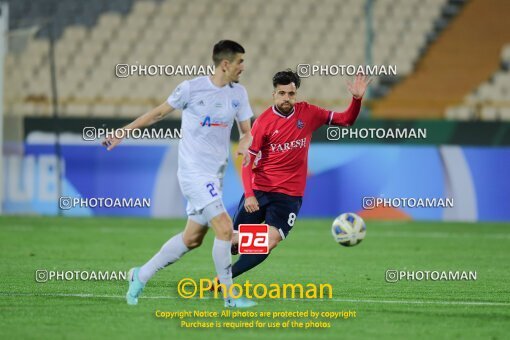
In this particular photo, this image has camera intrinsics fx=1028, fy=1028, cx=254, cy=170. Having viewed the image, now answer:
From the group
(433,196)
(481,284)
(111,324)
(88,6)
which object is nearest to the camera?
(111,324)

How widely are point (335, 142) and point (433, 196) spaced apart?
2.08 metres

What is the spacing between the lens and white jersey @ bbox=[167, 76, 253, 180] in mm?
8281

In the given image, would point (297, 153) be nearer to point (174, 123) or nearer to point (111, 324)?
point (111, 324)

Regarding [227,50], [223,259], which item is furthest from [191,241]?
[227,50]

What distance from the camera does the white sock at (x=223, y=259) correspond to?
8.34 meters

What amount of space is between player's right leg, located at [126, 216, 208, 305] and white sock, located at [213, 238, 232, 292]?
0.57ft

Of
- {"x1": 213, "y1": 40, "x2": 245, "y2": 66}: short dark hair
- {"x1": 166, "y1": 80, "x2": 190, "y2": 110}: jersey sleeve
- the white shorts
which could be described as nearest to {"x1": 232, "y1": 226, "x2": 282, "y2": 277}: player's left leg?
the white shorts

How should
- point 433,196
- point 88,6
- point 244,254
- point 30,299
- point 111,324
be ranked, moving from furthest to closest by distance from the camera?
point 88,6 → point 433,196 → point 244,254 → point 30,299 → point 111,324

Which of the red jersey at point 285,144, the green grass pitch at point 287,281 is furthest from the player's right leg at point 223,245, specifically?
the red jersey at point 285,144

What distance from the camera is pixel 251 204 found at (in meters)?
9.00

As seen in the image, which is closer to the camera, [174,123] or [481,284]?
[481,284]

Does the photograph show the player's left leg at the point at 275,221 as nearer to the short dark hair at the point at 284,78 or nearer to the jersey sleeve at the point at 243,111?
the short dark hair at the point at 284,78

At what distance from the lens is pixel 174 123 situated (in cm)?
1917

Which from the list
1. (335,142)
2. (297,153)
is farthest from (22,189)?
(297,153)
